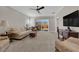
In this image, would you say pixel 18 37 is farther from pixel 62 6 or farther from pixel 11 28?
pixel 62 6

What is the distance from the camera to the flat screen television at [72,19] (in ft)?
10.6

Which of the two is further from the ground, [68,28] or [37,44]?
[68,28]

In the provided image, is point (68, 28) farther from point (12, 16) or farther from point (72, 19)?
point (12, 16)

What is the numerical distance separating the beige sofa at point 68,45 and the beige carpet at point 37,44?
19 centimetres

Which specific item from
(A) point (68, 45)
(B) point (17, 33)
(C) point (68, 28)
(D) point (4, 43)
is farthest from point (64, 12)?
(D) point (4, 43)

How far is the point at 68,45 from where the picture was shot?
8.89ft

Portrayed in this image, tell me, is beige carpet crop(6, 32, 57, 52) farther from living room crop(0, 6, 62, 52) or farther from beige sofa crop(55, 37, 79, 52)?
beige sofa crop(55, 37, 79, 52)

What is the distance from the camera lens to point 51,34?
3268 millimetres

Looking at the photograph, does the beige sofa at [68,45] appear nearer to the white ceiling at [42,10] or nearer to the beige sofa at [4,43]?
the white ceiling at [42,10]

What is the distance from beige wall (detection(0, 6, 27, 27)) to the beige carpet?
1.75 feet

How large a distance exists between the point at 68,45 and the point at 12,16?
1.74m

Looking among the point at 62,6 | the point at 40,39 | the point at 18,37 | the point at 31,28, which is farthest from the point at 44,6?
the point at 18,37

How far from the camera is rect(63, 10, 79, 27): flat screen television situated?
3.23 meters
